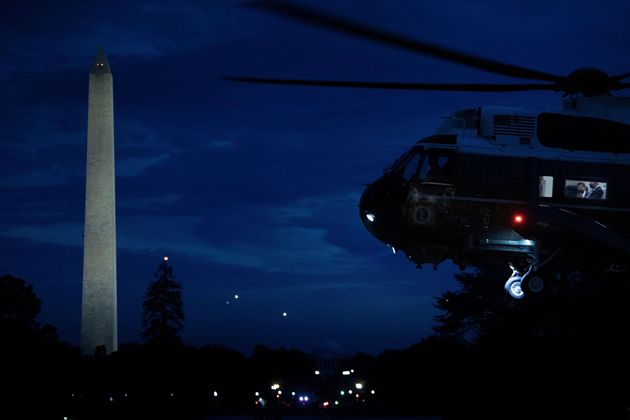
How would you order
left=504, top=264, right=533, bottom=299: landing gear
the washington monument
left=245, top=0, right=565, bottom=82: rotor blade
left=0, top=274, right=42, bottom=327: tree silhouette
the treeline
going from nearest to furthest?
left=245, top=0, right=565, bottom=82: rotor blade → left=504, top=264, right=533, bottom=299: landing gear → the treeline → the washington monument → left=0, top=274, right=42, bottom=327: tree silhouette

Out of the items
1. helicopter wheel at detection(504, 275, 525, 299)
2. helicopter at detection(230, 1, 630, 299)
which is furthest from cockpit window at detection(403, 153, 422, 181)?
helicopter wheel at detection(504, 275, 525, 299)

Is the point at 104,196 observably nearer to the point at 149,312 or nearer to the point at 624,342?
the point at 624,342

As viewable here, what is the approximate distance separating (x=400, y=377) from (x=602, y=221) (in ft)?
269

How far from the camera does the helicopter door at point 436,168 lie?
2341cm

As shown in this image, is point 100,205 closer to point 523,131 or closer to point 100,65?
point 100,65

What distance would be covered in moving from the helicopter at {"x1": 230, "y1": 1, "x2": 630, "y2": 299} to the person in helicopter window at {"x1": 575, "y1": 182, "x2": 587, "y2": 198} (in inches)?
0.8

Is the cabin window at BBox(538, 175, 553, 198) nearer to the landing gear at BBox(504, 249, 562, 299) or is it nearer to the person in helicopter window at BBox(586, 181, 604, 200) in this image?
the person in helicopter window at BBox(586, 181, 604, 200)

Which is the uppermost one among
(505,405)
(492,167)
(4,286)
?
(4,286)

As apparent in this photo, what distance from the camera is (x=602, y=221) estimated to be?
23953 mm

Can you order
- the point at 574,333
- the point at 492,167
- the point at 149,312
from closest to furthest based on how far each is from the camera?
the point at 492,167 → the point at 574,333 → the point at 149,312

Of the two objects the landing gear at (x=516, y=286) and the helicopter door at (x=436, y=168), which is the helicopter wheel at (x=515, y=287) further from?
the helicopter door at (x=436, y=168)

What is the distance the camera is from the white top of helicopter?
23.4 meters

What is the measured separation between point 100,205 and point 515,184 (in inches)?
1946

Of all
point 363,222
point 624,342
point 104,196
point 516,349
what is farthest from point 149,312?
point 363,222
